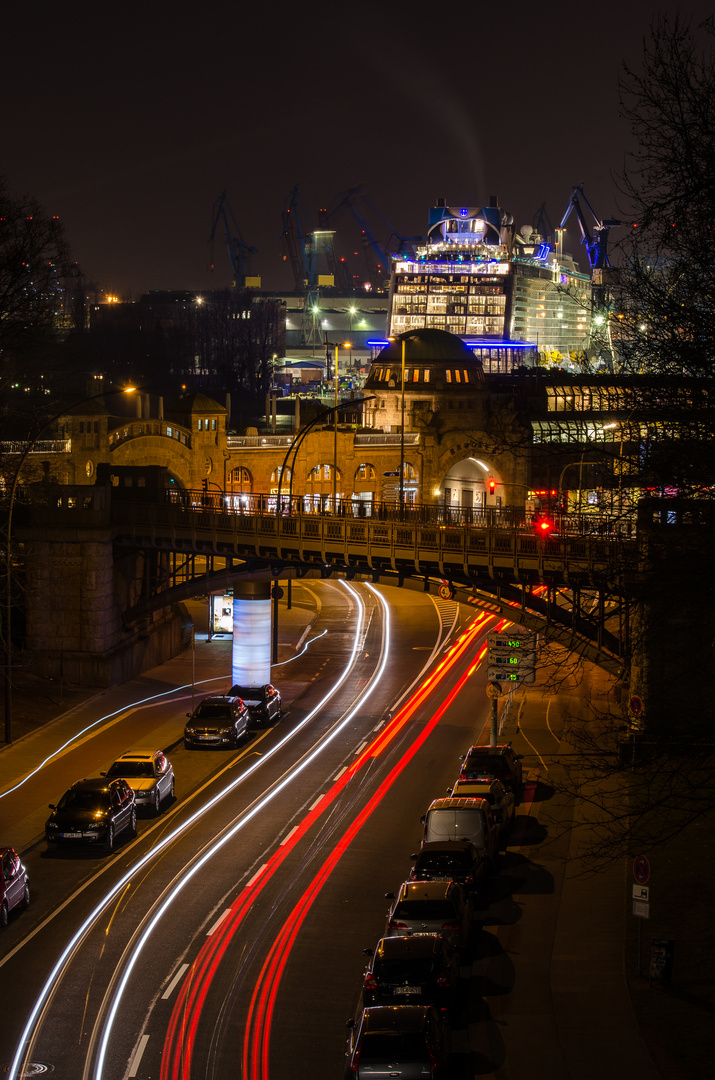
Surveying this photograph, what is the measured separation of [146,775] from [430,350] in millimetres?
80274

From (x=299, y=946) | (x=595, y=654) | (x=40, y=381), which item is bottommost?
(x=299, y=946)

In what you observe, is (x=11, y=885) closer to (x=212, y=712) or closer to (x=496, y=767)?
(x=496, y=767)

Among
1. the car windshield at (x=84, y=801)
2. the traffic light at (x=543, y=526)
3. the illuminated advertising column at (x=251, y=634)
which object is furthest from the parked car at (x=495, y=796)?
the illuminated advertising column at (x=251, y=634)

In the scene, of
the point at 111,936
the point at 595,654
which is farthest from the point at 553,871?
the point at 111,936

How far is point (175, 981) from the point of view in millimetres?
22750

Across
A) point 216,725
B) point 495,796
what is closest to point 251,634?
point 216,725

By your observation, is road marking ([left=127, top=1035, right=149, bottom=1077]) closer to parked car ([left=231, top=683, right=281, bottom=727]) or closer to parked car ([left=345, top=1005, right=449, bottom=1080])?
parked car ([left=345, top=1005, right=449, bottom=1080])

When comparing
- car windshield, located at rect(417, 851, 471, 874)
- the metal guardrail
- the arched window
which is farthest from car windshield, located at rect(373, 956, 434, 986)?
the arched window

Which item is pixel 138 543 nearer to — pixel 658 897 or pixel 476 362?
pixel 658 897

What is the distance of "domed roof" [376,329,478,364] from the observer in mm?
109250

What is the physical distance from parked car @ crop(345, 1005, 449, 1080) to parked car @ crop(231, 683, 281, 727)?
1054 inches

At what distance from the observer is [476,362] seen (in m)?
111

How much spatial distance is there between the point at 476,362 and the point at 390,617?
44525 mm

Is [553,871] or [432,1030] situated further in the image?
[553,871]
